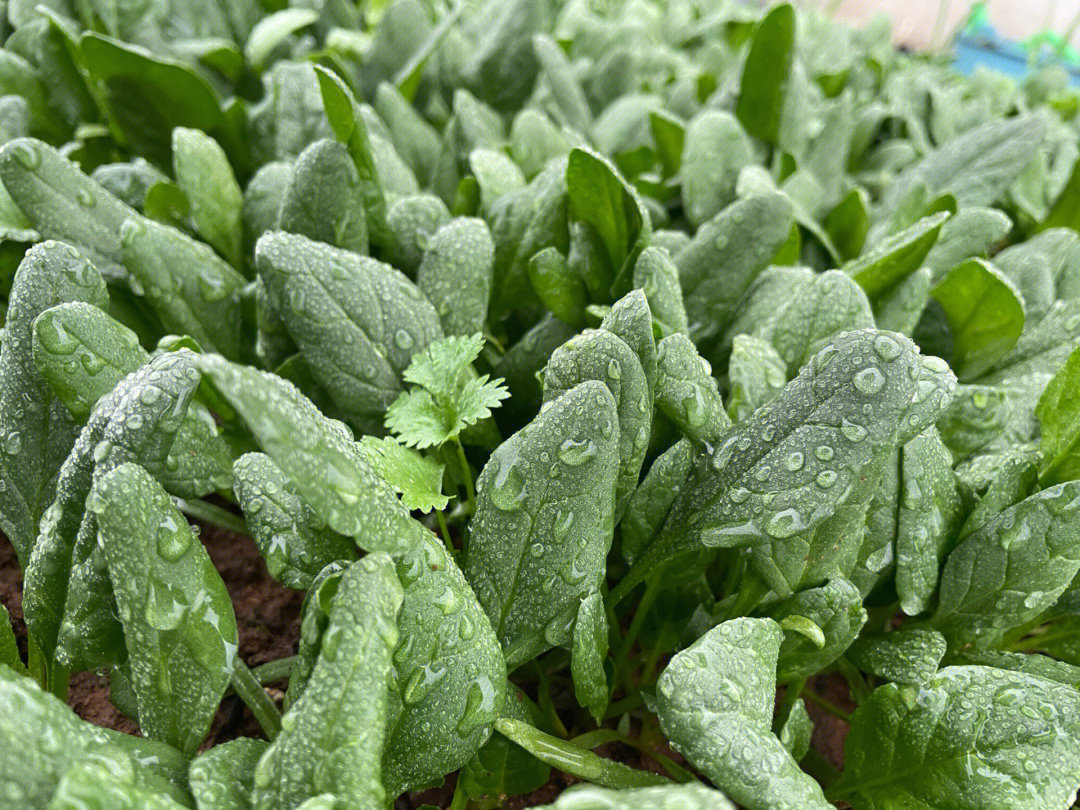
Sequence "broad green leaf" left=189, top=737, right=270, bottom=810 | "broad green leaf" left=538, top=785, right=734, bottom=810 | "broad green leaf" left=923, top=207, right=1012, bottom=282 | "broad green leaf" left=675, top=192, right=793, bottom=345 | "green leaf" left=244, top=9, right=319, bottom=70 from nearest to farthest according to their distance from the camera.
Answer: "broad green leaf" left=538, top=785, right=734, bottom=810 < "broad green leaf" left=189, top=737, right=270, bottom=810 < "broad green leaf" left=675, top=192, right=793, bottom=345 < "broad green leaf" left=923, top=207, right=1012, bottom=282 < "green leaf" left=244, top=9, right=319, bottom=70

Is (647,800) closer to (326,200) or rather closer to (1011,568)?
(1011,568)

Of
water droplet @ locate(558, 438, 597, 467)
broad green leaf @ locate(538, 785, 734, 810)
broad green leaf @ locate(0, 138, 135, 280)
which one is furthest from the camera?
broad green leaf @ locate(0, 138, 135, 280)

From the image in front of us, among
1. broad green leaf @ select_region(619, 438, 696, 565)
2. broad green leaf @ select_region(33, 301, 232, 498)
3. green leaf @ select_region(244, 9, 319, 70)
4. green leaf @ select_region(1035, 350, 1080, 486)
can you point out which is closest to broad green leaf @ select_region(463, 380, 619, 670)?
broad green leaf @ select_region(619, 438, 696, 565)

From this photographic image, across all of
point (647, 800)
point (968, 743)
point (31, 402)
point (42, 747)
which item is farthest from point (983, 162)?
point (42, 747)

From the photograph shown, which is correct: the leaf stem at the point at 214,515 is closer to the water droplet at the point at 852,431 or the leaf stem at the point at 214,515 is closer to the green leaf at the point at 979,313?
the water droplet at the point at 852,431

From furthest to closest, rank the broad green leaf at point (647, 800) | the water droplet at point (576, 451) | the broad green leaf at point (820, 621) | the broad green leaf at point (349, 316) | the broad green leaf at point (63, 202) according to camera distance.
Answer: the broad green leaf at point (63, 202), the broad green leaf at point (349, 316), the broad green leaf at point (820, 621), the water droplet at point (576, 451), the broad green leaf at point (647, 800)

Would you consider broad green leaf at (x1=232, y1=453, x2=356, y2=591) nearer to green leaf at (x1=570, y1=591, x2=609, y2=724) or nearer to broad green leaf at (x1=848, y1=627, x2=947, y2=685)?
green leaf at (x1=570, y1=591, x2=609, y2=724)

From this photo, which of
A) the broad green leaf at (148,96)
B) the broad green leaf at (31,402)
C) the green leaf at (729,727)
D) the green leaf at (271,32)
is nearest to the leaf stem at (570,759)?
the green leaf at (729,727)
